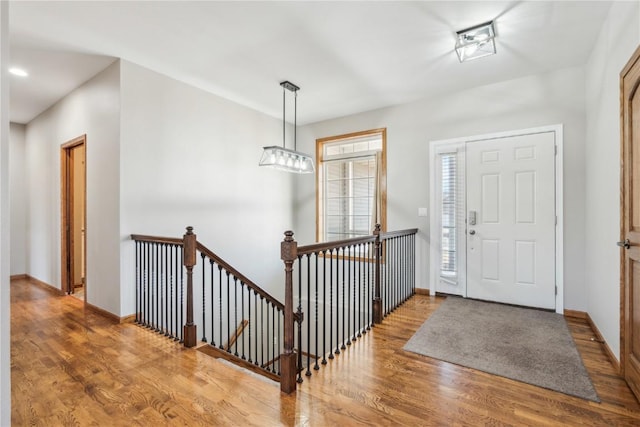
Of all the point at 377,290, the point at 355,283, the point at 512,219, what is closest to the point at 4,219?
the point at 377,290

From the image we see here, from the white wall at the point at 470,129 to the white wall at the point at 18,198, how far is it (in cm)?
481

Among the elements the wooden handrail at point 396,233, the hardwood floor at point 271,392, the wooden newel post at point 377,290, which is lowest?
the hardwood floor at point 271,392

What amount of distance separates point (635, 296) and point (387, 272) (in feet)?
6.94

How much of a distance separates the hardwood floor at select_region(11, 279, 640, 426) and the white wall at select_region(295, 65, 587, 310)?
1.46 meters

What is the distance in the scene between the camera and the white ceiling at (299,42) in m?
2.42

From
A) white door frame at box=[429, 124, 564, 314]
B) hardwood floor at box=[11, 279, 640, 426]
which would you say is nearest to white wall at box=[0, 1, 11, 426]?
hardwood floor at box=[11, 279, 640, 426]

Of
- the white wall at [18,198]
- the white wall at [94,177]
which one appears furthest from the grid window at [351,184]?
the white wall at [18,198]

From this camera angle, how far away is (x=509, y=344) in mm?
2666

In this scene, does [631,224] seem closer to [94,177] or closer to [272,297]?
[272,297]

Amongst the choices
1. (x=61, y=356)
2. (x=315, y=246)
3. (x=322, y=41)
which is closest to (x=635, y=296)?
(x=315, y=246)

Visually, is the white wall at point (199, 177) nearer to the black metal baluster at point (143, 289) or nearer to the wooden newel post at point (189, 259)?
the black metal baluster at point (143, 289)

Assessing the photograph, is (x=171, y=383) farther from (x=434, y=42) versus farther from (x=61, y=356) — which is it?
(x=434, y=42)

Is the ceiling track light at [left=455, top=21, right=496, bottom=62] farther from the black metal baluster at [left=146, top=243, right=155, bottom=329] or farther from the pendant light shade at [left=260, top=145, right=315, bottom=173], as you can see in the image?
the black metal baluster at [left=146, top=243, right=155, bottom=329]

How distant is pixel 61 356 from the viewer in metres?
2.44
